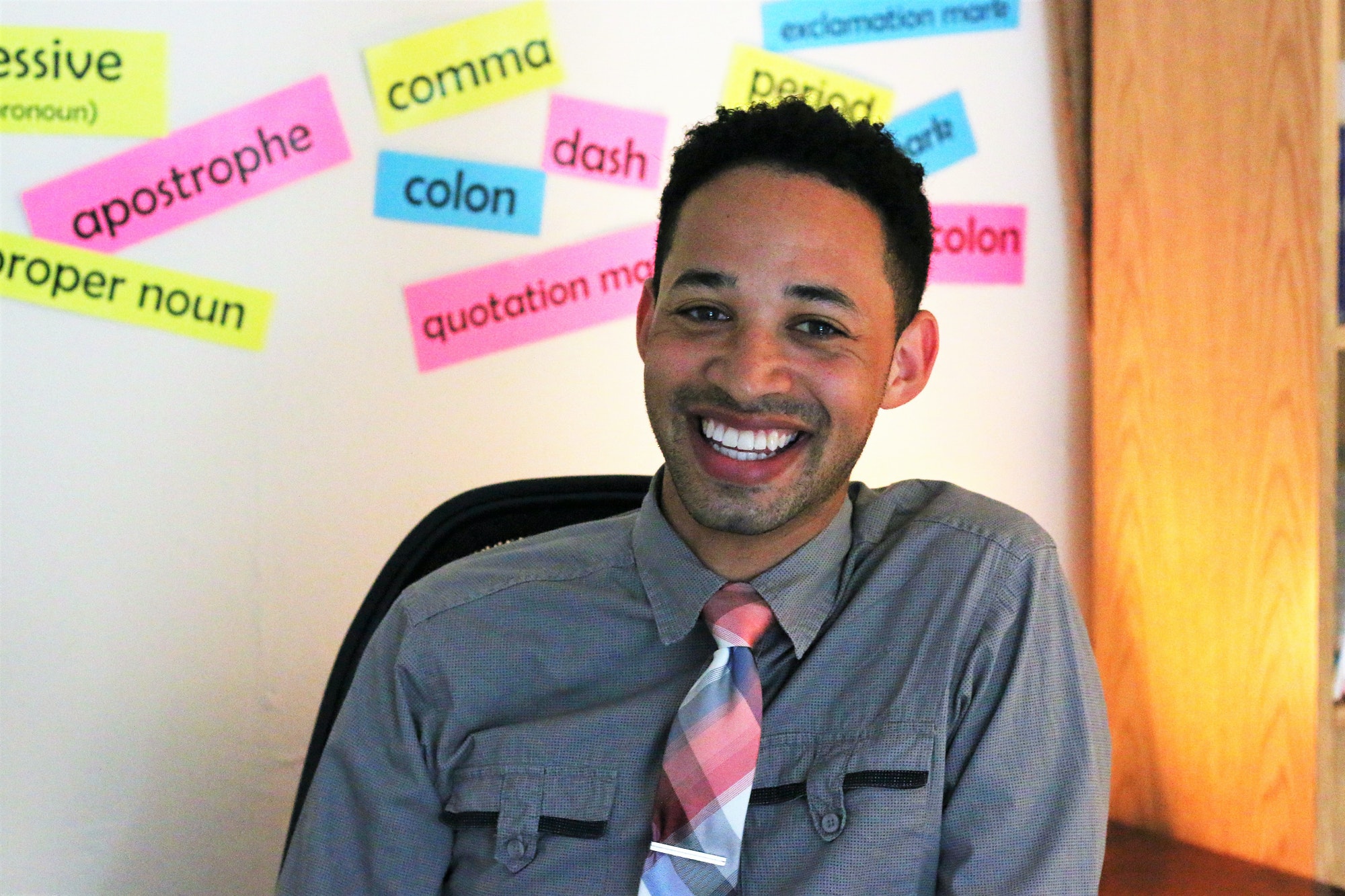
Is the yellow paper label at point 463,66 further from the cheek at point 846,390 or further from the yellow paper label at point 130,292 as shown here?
the cheek at point 846,390

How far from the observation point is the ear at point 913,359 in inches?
46.9

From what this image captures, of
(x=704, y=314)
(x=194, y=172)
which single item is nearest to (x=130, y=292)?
(x=194, y=172)

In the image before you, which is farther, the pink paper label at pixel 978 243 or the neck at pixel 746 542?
the pink paper label at pixel 978 243

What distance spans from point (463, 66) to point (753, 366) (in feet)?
2.17

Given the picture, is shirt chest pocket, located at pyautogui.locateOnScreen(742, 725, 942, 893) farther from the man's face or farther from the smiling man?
the man's face

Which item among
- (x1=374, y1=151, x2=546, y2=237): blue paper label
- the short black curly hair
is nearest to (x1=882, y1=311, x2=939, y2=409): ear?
the short black curly hair

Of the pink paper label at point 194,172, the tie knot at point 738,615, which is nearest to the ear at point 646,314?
the tie knot at point 738,615

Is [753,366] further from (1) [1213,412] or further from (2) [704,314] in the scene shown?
(1) [1213,412]

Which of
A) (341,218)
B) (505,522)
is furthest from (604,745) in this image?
(341,218)

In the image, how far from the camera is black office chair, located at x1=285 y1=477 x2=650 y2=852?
118 centimetres

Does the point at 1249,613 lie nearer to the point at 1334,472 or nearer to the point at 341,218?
the point at 1334,472

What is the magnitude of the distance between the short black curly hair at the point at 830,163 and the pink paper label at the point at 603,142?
0.38 m

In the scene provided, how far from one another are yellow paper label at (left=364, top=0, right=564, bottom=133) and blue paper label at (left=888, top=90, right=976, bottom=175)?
1.56ft

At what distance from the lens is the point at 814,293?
1086mm
